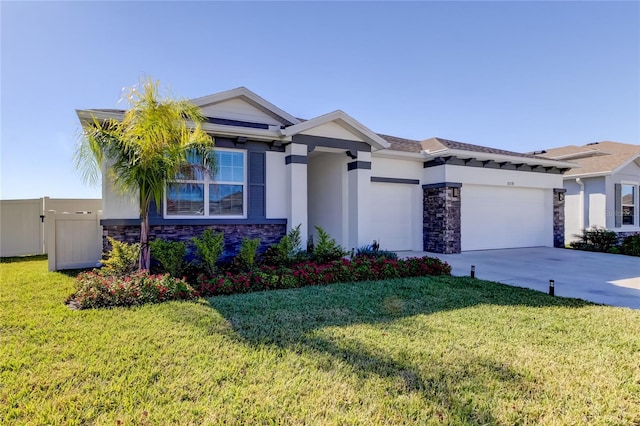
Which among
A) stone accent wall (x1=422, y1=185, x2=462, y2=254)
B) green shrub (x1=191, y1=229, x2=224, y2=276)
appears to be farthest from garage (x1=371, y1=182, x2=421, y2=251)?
green shrub (x1=191, y1=229, x2=224, y2=276)

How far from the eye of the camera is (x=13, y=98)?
8938mm

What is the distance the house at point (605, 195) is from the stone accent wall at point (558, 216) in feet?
6.48

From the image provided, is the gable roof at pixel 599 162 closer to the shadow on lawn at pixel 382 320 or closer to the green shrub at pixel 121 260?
the shadow on lawn at pixel 382 320

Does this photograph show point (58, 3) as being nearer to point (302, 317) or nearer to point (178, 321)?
point (178, 321)

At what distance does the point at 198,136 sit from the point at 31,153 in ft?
25.0

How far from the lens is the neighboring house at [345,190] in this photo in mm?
9234

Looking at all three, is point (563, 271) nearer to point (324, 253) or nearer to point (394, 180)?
point (394, 180)

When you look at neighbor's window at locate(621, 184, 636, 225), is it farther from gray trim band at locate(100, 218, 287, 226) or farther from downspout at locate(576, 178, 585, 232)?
gray trim band at locate(100, 218, 287, 226)

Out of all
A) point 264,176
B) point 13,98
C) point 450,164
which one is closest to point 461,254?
point 450,164

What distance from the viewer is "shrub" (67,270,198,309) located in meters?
5.67

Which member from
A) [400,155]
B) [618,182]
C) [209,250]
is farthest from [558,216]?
[209,250]

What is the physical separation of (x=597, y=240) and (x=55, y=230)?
817 inches

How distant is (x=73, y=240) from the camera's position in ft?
29.5

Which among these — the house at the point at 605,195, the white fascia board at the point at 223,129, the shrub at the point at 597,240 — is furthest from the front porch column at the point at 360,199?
the house at the point at 605,195
